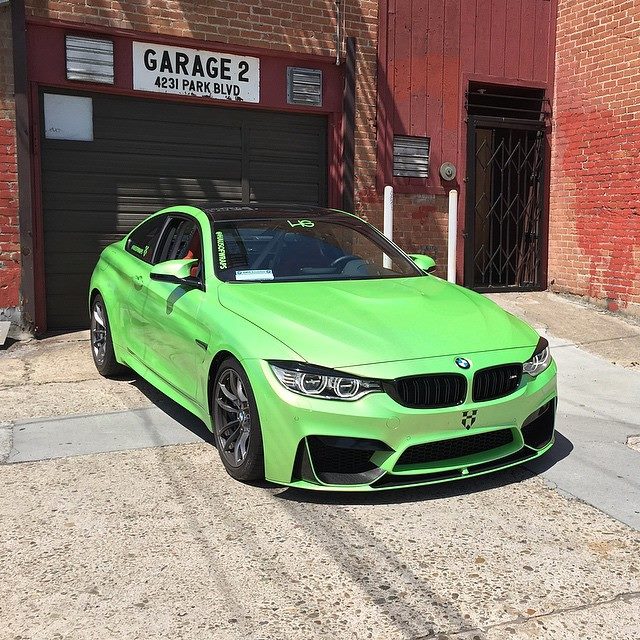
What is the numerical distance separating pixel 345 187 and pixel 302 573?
24.7 ft

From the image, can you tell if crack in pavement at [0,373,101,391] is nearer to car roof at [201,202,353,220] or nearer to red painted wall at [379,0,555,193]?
car roof at [201,202,353,220]

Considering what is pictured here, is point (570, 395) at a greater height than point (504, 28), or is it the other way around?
point (504, 28)

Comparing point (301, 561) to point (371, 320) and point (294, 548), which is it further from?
point (371, 320)

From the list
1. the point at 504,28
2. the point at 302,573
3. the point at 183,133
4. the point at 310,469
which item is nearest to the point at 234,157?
the point at 183,133

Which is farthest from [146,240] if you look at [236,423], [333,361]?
[333,361]

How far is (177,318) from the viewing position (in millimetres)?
5016

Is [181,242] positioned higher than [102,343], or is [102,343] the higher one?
[181,242]

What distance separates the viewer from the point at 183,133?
9.60 meters

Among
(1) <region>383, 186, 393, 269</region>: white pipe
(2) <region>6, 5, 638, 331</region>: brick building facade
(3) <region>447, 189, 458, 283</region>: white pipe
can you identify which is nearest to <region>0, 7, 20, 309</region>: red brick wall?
(2) <region>6, 5, 638, 331</region>: brick building facade

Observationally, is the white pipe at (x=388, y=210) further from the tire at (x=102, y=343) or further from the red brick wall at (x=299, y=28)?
the tire at (x=102, y=343)

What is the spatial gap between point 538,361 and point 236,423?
174 centimetres

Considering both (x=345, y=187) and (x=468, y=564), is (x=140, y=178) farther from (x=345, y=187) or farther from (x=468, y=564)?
(x=468, y=564)

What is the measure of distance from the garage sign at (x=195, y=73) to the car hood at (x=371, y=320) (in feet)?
17.4

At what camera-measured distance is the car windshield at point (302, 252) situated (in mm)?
5074
